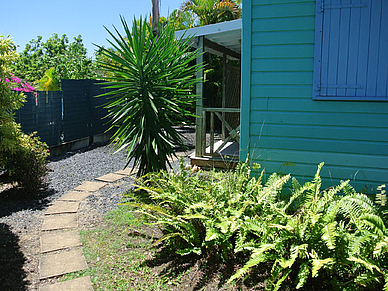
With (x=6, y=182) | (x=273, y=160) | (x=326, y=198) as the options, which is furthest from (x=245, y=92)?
(x=6, y=182)

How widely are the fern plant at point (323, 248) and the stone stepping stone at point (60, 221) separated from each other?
87.2 inches

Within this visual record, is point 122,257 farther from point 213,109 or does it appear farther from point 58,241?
point 213,109

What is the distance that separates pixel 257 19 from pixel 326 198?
2273 mm

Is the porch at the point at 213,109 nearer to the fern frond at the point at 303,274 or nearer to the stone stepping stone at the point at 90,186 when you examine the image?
the stone stepping stone at the point at 90,186

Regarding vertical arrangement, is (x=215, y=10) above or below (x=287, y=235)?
above

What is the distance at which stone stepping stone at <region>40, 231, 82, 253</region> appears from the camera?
11.0 ft

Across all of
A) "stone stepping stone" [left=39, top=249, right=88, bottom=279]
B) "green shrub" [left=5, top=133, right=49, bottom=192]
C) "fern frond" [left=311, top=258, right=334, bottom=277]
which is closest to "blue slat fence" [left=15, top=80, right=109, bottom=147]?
"green shrub" [left=5, top=133, right=49, bottom=192]

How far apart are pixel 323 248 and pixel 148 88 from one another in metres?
2.93

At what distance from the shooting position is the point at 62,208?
4.44 meters

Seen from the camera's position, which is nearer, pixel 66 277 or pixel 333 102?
pixel 66 277

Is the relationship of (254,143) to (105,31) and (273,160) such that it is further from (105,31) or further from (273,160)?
(105,31)

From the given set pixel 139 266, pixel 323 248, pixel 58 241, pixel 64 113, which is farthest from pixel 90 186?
pixel 323 248

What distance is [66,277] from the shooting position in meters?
2.83

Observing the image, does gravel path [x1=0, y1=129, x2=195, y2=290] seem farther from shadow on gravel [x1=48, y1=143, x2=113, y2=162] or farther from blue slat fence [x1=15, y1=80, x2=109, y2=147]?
blue slat fence [x1=15, y1=80, x2=109, y2=147]
